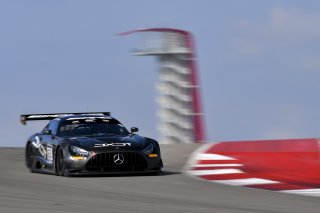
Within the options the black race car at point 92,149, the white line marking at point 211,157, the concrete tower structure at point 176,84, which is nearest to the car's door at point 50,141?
the black race car at point 92,149

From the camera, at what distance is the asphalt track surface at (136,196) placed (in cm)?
871

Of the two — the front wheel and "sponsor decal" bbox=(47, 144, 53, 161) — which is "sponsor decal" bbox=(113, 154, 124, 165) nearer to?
the front wheel

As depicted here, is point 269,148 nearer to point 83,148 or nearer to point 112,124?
point 112,124

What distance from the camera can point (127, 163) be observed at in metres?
13.4

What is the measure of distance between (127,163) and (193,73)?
24.3 m

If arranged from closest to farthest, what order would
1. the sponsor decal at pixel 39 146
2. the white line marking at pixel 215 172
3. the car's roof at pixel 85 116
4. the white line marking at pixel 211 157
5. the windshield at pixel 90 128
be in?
the white line marking at pixel 215 172 < the windshield at pixel 90 128 < the sponsor decal at pixel 39 146 < the car's roof at pixel 85 116 < the white line marking at pixel 211 157

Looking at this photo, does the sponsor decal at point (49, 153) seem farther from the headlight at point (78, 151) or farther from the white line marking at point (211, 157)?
the white line marking at point (211, 157)

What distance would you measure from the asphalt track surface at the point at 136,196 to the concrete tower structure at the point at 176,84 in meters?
23.4

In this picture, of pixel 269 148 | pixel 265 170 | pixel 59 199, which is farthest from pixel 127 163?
pixel 269 148

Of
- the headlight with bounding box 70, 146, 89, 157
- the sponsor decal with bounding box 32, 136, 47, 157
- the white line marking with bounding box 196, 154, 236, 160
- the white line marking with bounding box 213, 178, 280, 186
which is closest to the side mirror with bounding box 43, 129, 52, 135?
the sponsor decal with bounding box 32, 136, 47, 157

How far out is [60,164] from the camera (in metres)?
13.8

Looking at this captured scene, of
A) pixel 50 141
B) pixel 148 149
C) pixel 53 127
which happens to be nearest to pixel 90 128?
pixel 50 141

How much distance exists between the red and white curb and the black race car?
3.26 ft

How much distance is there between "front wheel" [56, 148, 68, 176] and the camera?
13.6 metres
